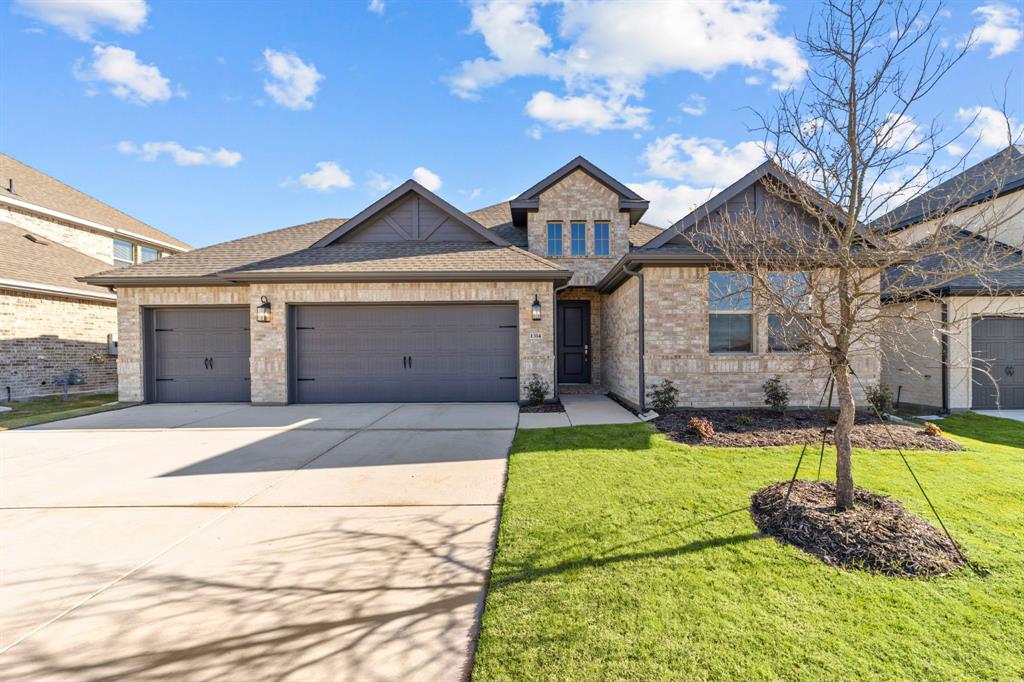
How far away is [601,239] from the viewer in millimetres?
13586

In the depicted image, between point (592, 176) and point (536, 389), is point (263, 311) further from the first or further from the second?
point (592, 176)


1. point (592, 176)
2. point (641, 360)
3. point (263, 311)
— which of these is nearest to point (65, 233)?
point (263, 311)

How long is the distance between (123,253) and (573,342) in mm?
21273

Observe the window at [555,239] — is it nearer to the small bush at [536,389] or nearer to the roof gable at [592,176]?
the roof gable at [592,176]

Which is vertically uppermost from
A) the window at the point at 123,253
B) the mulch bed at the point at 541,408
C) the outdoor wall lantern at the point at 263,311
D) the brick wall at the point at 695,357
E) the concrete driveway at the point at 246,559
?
the window at the point at 123,253

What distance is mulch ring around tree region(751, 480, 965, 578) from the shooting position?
10.00 feet

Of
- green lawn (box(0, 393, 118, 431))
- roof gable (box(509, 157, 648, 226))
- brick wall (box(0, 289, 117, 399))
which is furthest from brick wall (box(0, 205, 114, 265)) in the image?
roof gable (box(509, 157, 648, 226))

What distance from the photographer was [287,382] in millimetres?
10250

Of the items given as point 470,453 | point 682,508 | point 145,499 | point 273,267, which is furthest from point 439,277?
point 682,508

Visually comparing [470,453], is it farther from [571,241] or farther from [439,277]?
[571,241]

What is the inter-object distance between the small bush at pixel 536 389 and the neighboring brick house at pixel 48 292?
1338cm

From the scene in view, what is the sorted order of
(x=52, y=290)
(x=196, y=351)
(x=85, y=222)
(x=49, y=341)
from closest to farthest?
(x=196, y=351) < (x=52, y=290) < (x=49, y=341) < (x=85, y=222)

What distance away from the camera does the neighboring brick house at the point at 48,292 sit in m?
11.5

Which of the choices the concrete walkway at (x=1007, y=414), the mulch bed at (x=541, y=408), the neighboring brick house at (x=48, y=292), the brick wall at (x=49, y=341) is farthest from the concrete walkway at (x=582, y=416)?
the brick wall at (x=49, y=341)
